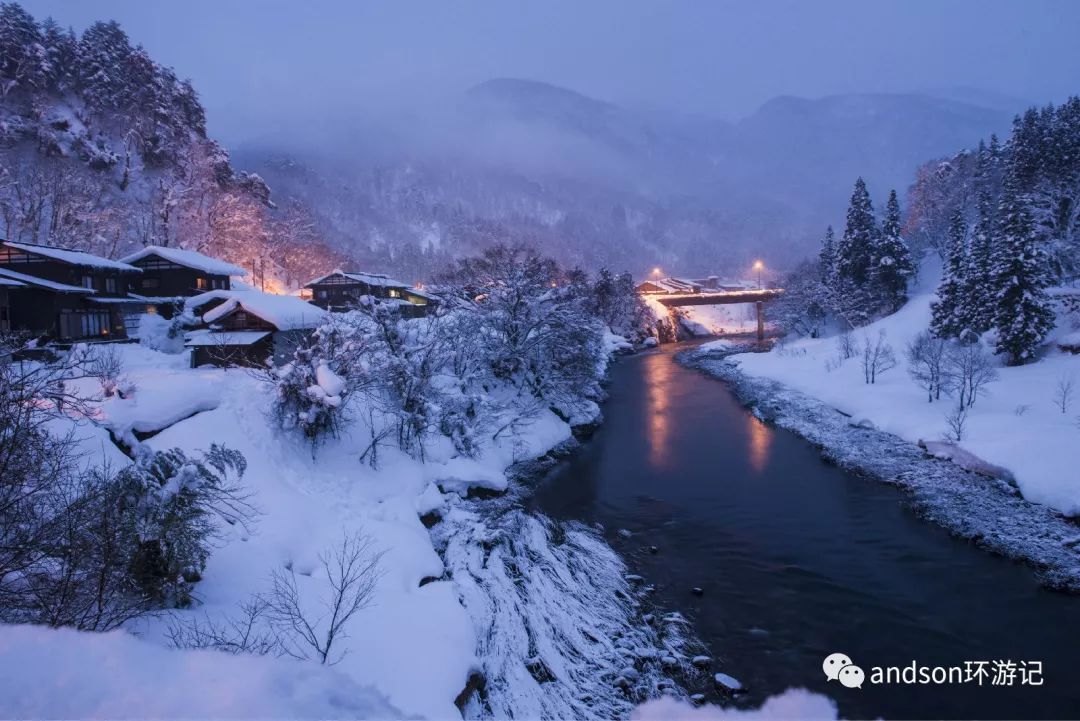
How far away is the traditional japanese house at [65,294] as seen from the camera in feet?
87.8

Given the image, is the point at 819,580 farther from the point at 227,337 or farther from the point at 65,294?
the point at 65,294

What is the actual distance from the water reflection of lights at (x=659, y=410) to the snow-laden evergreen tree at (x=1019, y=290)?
17866 millimetres

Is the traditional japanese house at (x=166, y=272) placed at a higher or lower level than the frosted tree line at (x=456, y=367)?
higher

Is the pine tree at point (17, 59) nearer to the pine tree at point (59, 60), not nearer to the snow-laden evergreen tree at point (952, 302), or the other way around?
the pine tree at point (59, 60)

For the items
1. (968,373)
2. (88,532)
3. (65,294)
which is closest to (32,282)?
(65,294)

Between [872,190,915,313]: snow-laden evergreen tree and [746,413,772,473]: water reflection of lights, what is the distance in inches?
965

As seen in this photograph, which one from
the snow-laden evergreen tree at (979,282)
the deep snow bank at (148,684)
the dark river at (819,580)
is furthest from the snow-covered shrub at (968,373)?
the deep snow bank at (148,684)

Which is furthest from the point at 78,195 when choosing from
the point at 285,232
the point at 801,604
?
the point at 801,604

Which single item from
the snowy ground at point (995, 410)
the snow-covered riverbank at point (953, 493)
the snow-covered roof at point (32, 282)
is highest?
the snow-covered roof at point (32, 282)

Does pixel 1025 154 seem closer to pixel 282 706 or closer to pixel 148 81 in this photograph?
pixel 282 706

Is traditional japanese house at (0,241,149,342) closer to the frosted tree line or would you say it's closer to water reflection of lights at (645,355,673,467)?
the frosted tree line

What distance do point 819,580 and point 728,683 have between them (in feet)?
16.1

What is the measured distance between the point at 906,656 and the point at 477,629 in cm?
840

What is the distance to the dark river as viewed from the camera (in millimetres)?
9133
